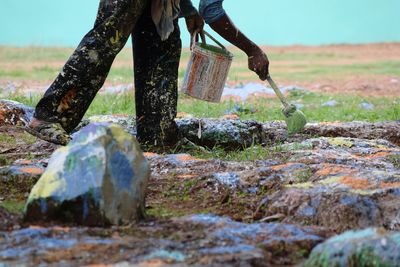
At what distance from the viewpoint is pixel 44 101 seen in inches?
202

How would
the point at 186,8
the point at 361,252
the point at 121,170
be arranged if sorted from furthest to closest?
the point at 186,8 < the point at 121,170 < the point at 361,252

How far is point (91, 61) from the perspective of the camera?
5066 millimetres

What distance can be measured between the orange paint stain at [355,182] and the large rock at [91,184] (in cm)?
107

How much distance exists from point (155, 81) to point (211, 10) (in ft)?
2.11

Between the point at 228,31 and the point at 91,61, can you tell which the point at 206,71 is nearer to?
the point at 228,31

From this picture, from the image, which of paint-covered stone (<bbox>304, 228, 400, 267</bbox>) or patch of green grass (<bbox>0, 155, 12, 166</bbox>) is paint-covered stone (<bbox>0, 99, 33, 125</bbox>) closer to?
patch of green grass (<bbox>0, 155, 12, 166</bbox>)

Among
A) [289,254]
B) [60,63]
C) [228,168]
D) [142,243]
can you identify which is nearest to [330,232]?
[289,254]

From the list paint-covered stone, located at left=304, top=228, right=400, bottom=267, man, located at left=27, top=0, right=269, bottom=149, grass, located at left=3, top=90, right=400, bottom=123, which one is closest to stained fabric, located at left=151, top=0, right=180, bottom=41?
man, located at left=27, top=0, right=269, bottom=149

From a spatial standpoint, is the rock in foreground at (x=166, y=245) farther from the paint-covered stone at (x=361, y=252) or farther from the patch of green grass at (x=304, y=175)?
the patch of green grass at (x=304, y=175)

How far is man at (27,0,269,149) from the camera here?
506cm

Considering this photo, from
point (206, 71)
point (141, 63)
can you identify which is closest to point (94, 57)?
point (141, 63)

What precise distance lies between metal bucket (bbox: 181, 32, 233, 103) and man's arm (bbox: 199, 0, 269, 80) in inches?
8.6

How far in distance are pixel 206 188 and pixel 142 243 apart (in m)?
1.29

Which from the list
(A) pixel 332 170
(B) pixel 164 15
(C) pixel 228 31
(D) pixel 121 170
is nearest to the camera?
(D) pixel 121 170
